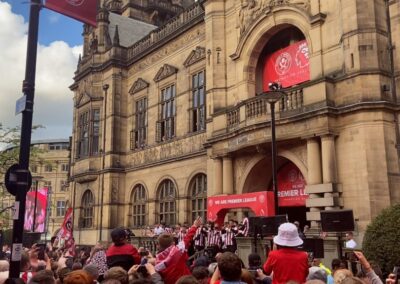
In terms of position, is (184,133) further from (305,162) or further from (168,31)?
(305,162)

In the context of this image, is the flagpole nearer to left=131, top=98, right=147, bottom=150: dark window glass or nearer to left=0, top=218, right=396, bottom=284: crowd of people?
left=0, top=218, right=396, bottom=284: crowd of people

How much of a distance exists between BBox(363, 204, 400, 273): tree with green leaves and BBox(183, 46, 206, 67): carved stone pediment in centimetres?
1497

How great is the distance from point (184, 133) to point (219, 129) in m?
5.44

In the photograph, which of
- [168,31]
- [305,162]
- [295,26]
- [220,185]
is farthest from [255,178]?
[168,31]

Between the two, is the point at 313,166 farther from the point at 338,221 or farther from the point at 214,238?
the point at 338,221

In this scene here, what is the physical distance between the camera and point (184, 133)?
26625 mm

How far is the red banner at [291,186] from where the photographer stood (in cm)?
1908

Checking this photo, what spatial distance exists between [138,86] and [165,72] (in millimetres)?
3163

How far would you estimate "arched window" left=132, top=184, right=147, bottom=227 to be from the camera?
29.7 m

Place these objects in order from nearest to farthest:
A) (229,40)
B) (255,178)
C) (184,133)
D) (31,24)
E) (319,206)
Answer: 1. (31,24)
2. (319,206)
3. (255,178)
4. (229,40)
5. (184,133)

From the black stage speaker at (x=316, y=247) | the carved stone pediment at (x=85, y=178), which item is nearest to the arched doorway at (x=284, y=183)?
the black stage speaker at (x=316, y=247)

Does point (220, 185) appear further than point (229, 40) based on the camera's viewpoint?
No

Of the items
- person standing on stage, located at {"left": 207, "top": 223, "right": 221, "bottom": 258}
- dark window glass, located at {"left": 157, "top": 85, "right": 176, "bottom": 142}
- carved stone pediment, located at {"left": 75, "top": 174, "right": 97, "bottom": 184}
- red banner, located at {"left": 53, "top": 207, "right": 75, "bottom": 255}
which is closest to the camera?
person standing on stage, located at {"left": 207, "top": 223, "right": 221, "bottom": 258}

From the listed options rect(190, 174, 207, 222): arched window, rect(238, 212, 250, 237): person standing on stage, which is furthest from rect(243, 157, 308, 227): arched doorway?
rect(190, 174, 207, 222): arched window
